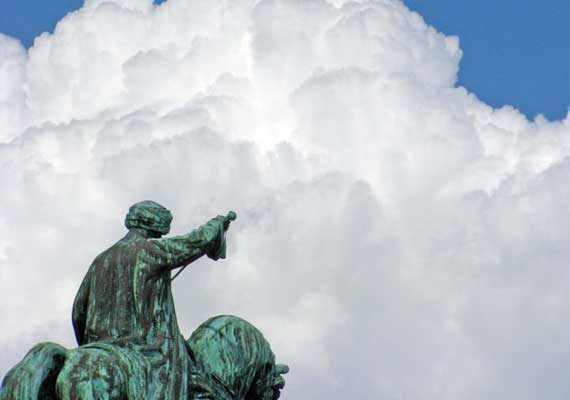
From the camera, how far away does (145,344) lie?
24641 millimetres

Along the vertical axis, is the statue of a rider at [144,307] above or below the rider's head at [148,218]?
below

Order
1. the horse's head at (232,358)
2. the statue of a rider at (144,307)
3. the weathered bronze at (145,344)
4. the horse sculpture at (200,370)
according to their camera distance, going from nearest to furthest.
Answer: the horse sculpture at (200,370)
the weathered bronze at (145,344)
the statue of a rider at (144,307)
the horse's head at (232,358)

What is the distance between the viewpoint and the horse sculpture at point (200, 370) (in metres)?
23.7

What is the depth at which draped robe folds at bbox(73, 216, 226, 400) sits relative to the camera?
24.5 meters

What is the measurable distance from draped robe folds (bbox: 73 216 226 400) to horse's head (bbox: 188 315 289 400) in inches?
12.9

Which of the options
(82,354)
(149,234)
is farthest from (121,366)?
(149,234)

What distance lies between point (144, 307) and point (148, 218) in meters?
1.27

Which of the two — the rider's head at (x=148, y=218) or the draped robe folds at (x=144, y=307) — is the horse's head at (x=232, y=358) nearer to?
the draped robe folds at (x=144, y=307)

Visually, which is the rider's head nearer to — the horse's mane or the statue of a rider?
the statue of a rider

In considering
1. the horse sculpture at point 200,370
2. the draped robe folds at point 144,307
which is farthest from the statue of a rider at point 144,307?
the horse sculpture at point 200,370

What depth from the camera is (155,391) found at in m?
24.4

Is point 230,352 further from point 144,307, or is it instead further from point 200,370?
point 144,307

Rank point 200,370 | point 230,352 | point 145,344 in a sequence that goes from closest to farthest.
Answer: point 145,344 → point 200,370 → point 230,352

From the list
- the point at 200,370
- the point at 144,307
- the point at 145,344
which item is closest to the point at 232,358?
the point at 200,370
